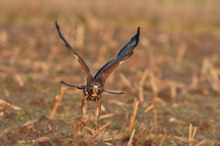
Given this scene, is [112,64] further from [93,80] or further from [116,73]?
[116,73]

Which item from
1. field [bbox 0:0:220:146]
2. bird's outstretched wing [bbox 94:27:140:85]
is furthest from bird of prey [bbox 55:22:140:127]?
field [bbox 0:0:220:146]

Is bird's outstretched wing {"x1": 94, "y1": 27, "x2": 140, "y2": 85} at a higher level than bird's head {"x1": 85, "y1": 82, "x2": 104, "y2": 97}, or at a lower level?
higher

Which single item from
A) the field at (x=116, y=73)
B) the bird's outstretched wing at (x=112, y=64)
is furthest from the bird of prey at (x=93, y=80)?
the field at (x=116, y=73)

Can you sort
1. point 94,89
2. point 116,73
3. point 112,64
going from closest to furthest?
point 94,89
point 112,64
point 116,73

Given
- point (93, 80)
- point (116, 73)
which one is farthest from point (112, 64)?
point (116, 73)

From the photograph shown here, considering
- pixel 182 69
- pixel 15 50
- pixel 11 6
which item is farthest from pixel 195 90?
pixel 11 6

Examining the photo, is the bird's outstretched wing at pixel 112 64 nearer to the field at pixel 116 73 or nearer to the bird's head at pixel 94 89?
the bird's head at pixel 94 89

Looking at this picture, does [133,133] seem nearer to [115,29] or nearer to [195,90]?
[195,90]

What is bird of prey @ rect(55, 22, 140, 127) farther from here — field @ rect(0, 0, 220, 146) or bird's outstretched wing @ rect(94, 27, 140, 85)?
field @ rect(0, 0, 220, 146)
